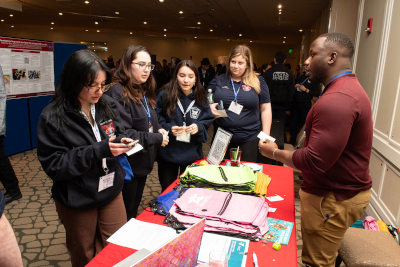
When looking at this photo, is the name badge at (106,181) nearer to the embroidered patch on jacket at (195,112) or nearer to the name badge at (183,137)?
the name badge at (183,137)

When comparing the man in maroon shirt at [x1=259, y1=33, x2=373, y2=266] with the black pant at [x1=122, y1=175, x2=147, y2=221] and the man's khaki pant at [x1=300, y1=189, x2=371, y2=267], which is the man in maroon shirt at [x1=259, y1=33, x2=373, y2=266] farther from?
the black pant at [x1=122, y1=175, x2=147, y2=221]

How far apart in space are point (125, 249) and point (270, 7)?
9491 millimetres

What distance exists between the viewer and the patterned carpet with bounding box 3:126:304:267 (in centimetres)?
234

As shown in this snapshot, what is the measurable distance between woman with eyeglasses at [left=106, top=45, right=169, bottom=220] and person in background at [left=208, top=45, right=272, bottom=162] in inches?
28.9

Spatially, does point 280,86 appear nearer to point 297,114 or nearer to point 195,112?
point 297,114

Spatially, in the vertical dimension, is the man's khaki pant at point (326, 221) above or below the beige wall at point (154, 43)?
below

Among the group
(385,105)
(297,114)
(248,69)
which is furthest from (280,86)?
(248,69)

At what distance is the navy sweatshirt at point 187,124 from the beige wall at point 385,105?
164 cm

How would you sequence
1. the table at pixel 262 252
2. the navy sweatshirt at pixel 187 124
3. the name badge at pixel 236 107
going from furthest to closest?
the name badge at pixel 236 107 → the navy sweatshirt at pixel 187 124 → the table at pixel 262 252

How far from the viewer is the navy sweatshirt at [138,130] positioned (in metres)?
1.86

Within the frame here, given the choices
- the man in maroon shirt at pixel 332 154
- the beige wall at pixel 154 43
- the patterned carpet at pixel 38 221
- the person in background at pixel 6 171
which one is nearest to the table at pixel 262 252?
the man in maroon shirt at pixel 332 154

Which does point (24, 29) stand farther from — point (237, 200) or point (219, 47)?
point (237, 200)

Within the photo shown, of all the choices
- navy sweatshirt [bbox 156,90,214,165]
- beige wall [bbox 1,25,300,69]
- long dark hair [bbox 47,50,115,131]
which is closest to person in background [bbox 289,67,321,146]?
navy sweatshirt [bbox 156,90,214,165]

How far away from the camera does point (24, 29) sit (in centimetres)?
1686
